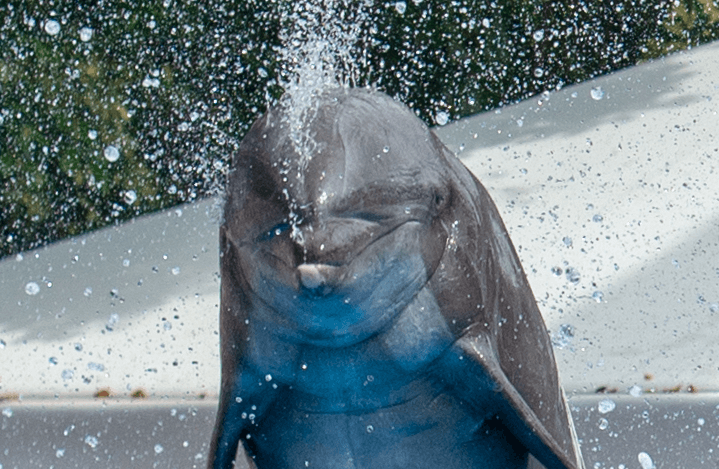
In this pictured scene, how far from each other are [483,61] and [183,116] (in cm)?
266

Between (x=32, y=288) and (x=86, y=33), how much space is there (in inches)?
84.1

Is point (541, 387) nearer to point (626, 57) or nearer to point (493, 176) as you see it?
point (493, 176)

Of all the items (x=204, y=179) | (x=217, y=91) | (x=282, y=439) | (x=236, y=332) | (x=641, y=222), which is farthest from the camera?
(x=204, y=179)

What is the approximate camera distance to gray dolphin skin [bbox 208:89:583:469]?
6.68ft

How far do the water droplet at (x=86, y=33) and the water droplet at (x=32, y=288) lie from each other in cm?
205

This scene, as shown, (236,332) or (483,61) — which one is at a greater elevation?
(236,332)

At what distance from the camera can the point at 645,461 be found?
13.3ft

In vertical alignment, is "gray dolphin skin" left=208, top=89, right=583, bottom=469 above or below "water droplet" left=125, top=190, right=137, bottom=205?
above

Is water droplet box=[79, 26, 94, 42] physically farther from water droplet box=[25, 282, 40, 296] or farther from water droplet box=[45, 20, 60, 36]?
water droplet box=[25, 282, 40, 296]

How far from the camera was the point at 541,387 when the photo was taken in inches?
102

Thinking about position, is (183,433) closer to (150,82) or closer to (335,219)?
(335,219)

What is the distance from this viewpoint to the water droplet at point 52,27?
7147mm

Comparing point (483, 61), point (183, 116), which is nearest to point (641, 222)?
point (483, 61)

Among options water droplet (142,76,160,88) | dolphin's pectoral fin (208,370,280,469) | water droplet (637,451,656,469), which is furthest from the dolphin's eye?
water droplet (142,76,160,88)
